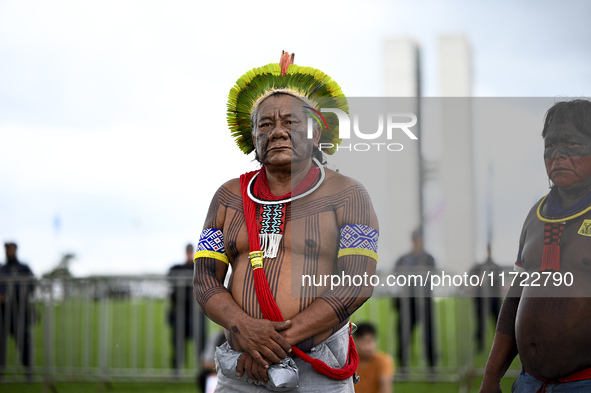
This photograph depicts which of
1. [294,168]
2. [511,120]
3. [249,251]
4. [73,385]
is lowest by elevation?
[73,385]

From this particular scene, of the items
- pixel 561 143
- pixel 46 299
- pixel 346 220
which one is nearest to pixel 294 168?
pixel 346 220

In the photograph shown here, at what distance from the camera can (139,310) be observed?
8.70 meters

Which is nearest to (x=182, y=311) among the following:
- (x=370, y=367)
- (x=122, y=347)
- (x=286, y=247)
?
(x=122, y=347)

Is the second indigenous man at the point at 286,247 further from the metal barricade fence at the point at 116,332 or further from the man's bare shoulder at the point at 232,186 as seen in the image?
the metal barricade fence at the point at 116,332

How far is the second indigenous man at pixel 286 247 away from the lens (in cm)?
268

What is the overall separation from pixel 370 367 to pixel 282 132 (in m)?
3.70

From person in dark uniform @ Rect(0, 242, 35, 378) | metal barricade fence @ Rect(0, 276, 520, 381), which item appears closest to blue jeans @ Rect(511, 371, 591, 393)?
metal barricade fence @ Rect(0, 276, 520, 381)

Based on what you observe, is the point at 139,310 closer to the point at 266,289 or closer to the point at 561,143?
the point at 266,289

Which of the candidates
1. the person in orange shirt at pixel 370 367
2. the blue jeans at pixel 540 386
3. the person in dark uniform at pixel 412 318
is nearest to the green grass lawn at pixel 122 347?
the person in dark uniform at pixel 412 318

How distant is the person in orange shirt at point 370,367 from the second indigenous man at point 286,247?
3.14 m

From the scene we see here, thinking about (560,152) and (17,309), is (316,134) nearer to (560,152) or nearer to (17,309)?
(560,152)

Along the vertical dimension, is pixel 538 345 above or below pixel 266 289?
below

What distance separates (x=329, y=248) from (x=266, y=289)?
32 cm

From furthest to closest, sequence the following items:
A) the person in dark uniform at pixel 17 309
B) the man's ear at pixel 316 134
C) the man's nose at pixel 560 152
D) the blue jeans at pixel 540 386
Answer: the person in dark uniform at pixel 17 309 → the man's ear at pixel 316 134 → the man's nose at pixel 560 152 → the blue jeans at pixel 540 386
